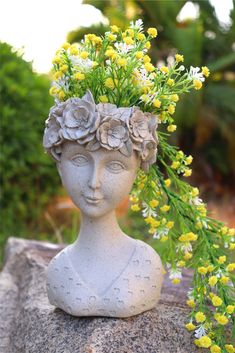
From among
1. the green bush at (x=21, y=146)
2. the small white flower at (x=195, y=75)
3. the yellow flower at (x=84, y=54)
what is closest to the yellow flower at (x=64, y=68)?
the yellow flower at (x=84, y=54)

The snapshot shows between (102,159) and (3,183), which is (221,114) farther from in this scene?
(102,159)

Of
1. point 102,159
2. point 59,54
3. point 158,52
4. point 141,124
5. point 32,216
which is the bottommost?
point 32,216

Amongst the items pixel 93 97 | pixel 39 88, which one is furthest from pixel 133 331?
pixel 39 88

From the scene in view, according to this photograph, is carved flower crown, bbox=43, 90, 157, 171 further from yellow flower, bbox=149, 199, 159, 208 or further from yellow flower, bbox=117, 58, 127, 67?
yellow flower, bbox=149, 199, 159, 208

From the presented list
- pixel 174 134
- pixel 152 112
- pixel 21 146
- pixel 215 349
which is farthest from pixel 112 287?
pixel 174 134

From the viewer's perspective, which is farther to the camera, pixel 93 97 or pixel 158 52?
pixel 158 52

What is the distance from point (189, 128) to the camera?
7.48m

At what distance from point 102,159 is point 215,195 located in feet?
17.8

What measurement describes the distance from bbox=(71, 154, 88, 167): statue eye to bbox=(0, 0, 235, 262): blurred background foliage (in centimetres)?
205

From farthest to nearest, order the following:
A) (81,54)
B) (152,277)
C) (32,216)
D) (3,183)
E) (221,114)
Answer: (221,114)
(32,216)
(3,183)
(152,277)
(81,54)

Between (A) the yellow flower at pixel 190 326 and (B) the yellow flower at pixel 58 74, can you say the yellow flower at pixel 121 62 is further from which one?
(A) the yellow flower at pixel 190 326

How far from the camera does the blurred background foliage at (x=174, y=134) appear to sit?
5078mm

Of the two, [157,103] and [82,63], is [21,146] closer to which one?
[82,63]

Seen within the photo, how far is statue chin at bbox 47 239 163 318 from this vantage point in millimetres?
2412
